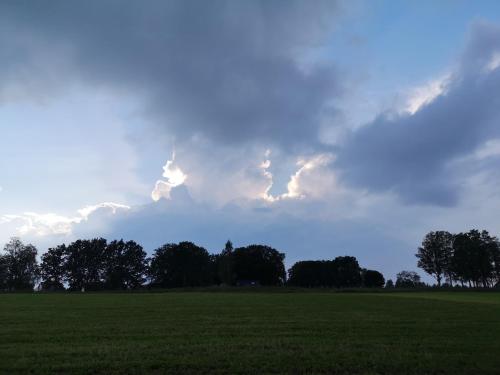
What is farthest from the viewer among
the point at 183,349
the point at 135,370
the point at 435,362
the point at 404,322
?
the point at 404,322

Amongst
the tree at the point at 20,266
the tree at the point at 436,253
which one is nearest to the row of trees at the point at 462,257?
the tree at the point at 436,253

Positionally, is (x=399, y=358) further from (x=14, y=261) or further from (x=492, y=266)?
(x=14, y=261)

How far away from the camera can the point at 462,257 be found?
182 m

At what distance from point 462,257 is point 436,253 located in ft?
42.0

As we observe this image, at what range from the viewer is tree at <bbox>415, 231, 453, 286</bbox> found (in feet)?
630

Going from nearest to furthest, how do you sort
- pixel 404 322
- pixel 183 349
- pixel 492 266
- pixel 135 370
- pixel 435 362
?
pixel 135 370 → pixel 435 362 → pixel 183 349 → pixel 404 322 → pixel 492 266

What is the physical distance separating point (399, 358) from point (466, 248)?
18212 centimetres

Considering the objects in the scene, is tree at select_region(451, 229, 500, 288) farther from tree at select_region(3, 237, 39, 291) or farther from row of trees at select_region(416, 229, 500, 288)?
tree at select_region(3, 237, 39, 291)

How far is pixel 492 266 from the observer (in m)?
181

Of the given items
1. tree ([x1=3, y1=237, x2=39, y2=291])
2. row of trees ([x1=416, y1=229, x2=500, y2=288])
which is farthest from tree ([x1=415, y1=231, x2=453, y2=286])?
tree ([x1=3, y1=237, x2=39, y2=291])

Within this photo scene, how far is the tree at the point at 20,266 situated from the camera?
7436 inches

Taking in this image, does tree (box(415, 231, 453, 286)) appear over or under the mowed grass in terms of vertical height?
over

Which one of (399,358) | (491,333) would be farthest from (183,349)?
(491,333)

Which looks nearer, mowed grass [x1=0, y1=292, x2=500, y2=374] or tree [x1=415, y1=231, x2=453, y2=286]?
mowed grass [x1=0, y1=292, x2=500, y2=374]
